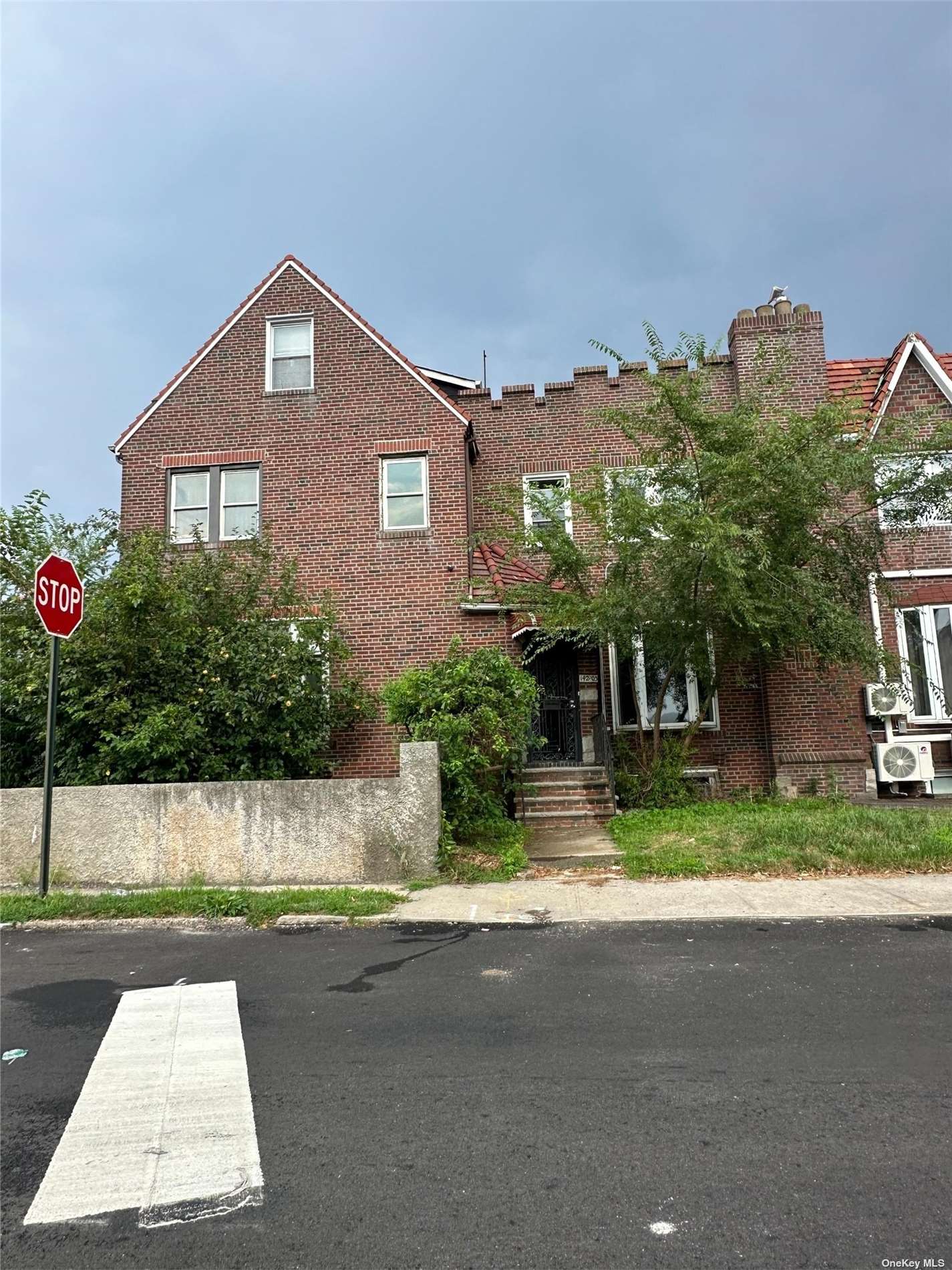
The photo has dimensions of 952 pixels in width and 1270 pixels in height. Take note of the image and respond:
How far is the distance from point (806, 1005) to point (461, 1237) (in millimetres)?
2865

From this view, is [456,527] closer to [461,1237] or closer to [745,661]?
[745,661]

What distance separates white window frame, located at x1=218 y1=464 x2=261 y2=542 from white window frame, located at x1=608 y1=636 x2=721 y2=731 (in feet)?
21.3

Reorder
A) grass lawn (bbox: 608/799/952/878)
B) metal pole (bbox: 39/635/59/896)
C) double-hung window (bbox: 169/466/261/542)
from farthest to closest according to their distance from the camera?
double-hung window (bbox: 169/466/261/542), grass lawn (bbox: 608/799/952/878), metal pole (bbox: 39/635/59/896)

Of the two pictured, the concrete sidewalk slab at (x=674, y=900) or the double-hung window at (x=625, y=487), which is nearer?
the concrete sidewalk slab at (x=674, y=900)

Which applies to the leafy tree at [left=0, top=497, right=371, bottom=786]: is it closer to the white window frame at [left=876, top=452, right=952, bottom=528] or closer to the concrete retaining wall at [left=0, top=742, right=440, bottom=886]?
the concrete retaining wall at [left=0, top=742, right=440, bottom=886]

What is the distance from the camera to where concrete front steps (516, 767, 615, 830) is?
467 inches

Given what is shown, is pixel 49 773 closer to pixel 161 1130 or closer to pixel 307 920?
pixel 307 920

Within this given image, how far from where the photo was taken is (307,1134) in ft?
11.2

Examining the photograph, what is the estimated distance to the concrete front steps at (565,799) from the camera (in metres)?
11.9

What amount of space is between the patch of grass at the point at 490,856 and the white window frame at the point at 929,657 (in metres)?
7.83

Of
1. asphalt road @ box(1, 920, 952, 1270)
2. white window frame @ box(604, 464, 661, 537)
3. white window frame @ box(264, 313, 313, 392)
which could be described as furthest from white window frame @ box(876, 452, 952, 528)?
white window frame @ box(264, 313, 313, 392)

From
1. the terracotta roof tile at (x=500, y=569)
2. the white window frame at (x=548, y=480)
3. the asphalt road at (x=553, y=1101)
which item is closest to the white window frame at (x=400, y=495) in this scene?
the terracotta roof tile at (x=500, y=569)

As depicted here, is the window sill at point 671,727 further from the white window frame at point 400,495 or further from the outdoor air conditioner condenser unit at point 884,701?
the white window frame at point 400,495

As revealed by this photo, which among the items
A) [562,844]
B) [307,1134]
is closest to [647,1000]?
[307,1134]
